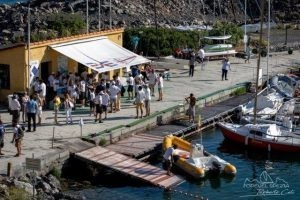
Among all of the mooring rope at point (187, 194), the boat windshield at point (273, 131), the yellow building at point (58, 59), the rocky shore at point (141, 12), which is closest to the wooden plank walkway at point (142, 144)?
the mooring rope at point (187, 194)

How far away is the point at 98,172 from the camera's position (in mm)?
33312

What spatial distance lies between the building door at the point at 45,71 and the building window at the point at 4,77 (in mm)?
1939

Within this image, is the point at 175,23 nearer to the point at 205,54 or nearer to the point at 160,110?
the point at 205,54

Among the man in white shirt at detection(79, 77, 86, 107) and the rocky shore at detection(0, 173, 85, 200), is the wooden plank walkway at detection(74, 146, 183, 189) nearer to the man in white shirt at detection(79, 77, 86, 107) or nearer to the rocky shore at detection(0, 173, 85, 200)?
the rocky shore at detection(0, 173, 85, 200)

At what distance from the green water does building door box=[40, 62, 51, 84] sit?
374 inches

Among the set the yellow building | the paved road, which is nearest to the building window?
the yellow building

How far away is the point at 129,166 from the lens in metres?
33.0

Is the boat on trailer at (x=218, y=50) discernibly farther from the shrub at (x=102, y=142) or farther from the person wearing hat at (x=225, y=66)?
the shrub at (x=102, y=142)

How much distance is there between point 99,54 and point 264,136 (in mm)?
10697

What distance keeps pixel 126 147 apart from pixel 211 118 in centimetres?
849

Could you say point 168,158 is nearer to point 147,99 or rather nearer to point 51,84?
point 147,99

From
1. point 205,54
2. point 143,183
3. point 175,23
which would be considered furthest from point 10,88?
point 175,23

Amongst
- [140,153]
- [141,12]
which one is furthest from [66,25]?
[140,153]

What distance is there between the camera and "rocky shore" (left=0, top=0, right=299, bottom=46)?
7756 centimetres
